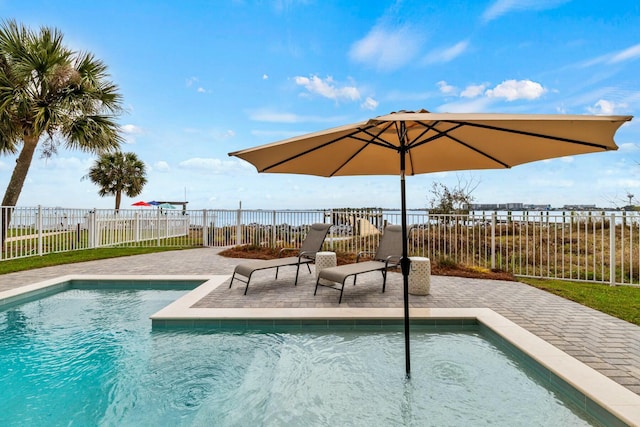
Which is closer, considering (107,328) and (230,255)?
(107,328)

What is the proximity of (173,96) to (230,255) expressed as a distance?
18.6 ft

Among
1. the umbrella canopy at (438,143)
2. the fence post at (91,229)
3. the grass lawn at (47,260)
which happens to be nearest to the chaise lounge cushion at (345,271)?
the umbrella canopy at (438,143)

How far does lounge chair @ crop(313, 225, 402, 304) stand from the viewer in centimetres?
488

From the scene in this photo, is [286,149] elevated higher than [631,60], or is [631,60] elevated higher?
[631,60]

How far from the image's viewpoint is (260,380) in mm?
2900

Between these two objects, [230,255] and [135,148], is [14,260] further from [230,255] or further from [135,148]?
[135,148]

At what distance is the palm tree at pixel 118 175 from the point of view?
22.8 meters

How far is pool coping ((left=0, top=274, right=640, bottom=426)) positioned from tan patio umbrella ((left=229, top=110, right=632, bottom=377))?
3.88 ft

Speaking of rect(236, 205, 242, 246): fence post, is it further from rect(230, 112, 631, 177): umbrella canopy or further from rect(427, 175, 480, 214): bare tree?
rect(230, 112, 631, 177): umbrella canopy

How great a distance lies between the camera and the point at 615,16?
25.8 feet

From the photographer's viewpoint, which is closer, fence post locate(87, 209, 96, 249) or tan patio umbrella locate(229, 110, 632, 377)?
tan patio umbrella locate(229, 110, 632, 377)

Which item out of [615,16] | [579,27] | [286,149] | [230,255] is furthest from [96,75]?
[615,16]

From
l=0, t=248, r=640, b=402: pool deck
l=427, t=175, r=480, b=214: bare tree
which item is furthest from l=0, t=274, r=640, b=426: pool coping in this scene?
l=427, t=175, r=480, b=214: bare tree

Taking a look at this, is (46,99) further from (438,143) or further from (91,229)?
(438,143)
